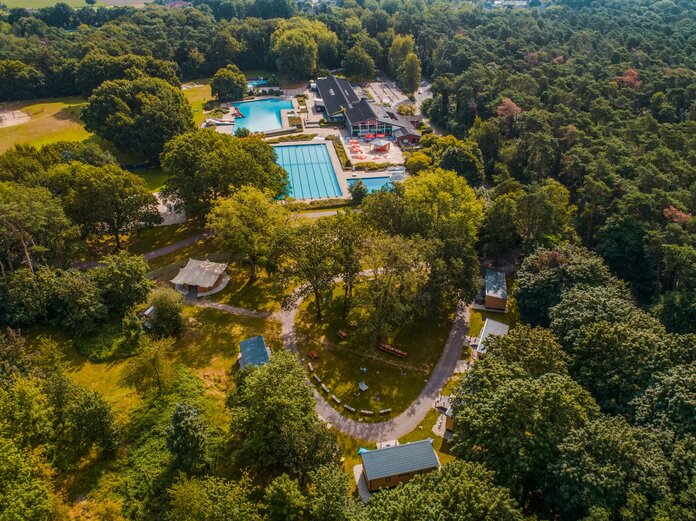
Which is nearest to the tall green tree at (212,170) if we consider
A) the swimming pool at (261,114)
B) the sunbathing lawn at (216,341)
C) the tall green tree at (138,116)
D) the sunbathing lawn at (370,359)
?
the tall green tree at (138,116)

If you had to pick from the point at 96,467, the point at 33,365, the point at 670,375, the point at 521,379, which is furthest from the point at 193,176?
the point at 670,375

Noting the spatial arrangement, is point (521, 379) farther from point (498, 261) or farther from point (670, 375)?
point (498, 261)

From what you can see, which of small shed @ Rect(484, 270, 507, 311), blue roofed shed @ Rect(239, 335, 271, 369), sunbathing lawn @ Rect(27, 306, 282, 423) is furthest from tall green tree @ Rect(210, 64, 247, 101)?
small shed @ Rect(484, 270, 507, 311)

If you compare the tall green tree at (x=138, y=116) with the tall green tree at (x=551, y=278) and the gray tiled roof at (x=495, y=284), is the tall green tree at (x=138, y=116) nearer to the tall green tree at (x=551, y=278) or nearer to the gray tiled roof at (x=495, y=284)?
the gray tiled roof at (x=495, y=284)

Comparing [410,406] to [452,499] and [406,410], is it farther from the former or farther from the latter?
[452,499]

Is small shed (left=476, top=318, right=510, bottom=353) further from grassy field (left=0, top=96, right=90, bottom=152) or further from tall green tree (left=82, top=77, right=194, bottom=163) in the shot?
grassy field (left=0, top=96, right=90, bottom=152)
